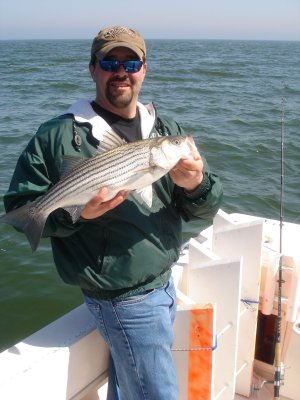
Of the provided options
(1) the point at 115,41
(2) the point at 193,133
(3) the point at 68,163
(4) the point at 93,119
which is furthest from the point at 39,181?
(2) the point at 193,133

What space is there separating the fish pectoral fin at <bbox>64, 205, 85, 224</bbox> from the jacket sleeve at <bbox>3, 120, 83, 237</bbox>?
2 cm

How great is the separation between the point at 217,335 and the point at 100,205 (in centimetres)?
139

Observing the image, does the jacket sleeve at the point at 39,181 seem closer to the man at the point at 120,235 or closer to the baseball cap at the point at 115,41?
the man at the point at 120,235

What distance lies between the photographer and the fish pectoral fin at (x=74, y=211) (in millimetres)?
2438

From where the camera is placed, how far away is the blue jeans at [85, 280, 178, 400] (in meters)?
2.61

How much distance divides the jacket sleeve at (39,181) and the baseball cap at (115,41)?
639 mm

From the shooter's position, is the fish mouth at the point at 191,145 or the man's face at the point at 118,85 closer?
the fish mouth at the point at 191,145

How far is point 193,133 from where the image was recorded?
1365 centimetres

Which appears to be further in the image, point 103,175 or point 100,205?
point 103,175

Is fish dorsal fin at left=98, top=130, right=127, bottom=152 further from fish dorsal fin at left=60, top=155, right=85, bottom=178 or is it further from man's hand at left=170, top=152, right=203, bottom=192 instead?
man's hand at left=170, top=152, right=203, bottom=192

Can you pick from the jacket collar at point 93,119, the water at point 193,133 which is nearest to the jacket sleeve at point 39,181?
the jacket collar at point 93,119

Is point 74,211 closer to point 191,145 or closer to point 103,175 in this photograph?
point 103,175

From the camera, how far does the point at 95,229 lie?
8.59ft

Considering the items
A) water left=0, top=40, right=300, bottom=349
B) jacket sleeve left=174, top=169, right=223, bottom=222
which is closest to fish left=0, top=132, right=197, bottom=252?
jacket sleeve left=174, top=169, right=223, bottom=222
